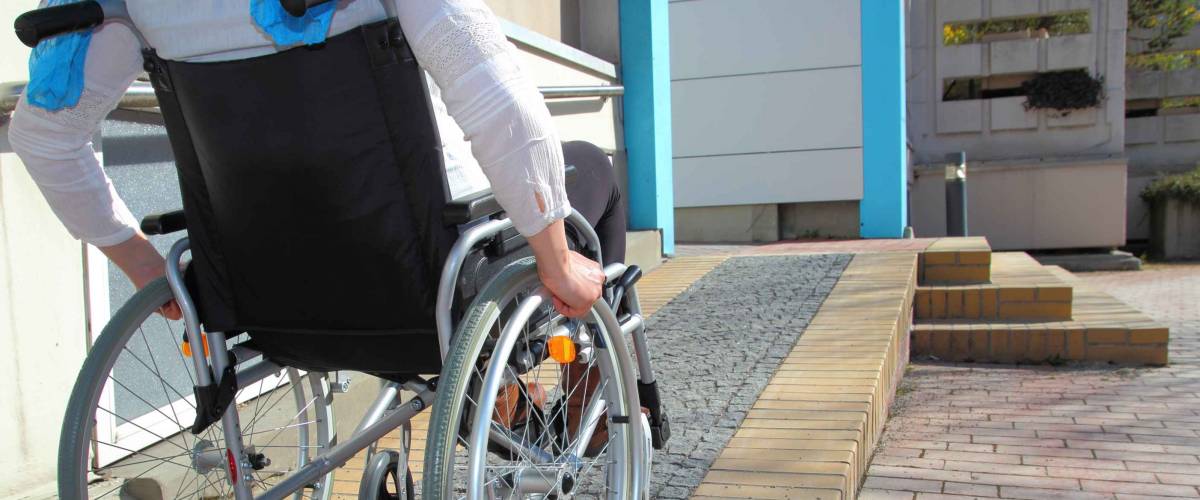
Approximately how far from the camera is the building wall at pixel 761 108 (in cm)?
923

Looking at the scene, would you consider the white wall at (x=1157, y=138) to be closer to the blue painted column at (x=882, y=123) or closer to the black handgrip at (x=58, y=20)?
the blue painted column at (x=882, y=123)

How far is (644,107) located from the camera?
22.5 feet

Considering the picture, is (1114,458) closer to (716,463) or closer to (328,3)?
(716,463)

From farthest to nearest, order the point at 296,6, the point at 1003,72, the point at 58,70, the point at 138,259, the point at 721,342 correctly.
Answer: the point at 1003,72 < the point at 721,342 < the point at 138,259 < the point at 58,70 < the point at 296,6

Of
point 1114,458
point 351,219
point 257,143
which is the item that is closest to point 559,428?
point 351,219

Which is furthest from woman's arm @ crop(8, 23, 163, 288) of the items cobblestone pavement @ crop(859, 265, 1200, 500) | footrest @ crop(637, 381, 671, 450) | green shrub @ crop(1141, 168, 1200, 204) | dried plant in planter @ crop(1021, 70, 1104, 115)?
green shrub @ crop(1141, 168, 1200, 204)

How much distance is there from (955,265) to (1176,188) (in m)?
10.4

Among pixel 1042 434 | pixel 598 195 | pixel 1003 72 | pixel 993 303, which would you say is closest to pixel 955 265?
pixel 993 303

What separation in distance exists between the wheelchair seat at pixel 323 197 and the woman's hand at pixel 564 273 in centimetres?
11

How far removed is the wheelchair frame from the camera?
1504 mm

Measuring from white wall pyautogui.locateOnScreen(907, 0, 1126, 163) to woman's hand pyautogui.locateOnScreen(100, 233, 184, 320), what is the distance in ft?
44.1

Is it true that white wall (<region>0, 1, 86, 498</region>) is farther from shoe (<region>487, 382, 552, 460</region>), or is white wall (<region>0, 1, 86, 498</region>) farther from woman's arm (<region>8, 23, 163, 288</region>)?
shoe (<region>487, 382, 552, 460</region>)

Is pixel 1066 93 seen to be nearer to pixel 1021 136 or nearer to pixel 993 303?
pixel 1021 136

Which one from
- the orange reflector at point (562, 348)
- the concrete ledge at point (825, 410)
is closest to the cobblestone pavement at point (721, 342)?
the concrete ledge at point (825, 410)
